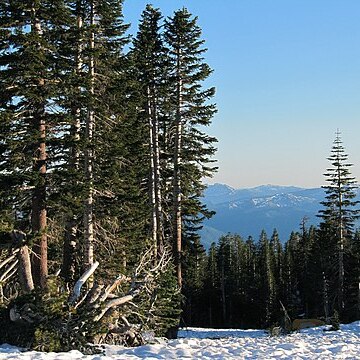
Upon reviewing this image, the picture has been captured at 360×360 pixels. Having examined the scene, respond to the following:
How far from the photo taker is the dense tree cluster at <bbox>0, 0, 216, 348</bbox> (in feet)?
45.2

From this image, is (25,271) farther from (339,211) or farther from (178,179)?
(339,211)

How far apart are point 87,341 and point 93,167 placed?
720cm

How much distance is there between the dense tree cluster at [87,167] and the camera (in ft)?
45.2

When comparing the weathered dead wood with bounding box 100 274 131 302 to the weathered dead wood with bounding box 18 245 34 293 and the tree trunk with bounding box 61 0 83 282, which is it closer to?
the weathered dead wood with bounding box 18 245 34 293

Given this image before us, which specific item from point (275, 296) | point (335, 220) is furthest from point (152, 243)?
point (275, 296)

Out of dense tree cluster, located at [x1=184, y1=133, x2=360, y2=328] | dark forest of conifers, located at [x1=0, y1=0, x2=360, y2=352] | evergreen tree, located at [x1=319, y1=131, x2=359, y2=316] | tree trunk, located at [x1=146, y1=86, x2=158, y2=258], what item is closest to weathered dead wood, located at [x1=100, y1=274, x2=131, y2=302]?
dark forest of conifers, located at [x1=0, y1=0, x2=360, y2=352]

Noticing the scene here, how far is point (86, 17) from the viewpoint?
18219 millimetres

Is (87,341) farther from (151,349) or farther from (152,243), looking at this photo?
(152,243)

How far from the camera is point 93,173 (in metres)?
17.3

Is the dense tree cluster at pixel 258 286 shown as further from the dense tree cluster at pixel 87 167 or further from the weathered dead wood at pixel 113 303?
the weathered dead wood at pixel 113 303

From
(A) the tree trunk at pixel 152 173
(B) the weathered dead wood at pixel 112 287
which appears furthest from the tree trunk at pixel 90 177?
(A) the tree trunk at pixel 152 173

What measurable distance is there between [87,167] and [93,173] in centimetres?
33

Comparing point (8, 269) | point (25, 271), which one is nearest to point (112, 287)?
point (25, 271)

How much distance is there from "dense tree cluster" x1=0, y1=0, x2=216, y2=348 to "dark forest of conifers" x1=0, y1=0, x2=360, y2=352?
47 millimetres
